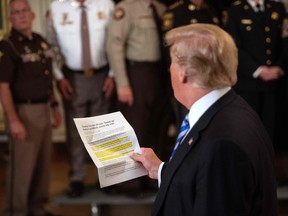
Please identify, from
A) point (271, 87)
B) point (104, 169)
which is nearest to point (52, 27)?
point (271, 87)

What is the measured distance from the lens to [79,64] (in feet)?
11.8

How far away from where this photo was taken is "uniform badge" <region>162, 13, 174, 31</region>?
3543 millimetres

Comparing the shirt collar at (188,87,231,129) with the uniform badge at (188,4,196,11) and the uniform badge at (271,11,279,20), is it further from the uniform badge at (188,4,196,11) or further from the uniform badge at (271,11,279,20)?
the uniform badge at (271,11,279,20)

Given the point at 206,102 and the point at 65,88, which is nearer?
the point at 206,102

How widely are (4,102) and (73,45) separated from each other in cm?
62

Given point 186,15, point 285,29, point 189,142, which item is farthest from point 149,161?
point 285,29

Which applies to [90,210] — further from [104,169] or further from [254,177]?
[254,177]

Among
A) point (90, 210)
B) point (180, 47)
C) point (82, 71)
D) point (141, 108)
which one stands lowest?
point (90, 210)

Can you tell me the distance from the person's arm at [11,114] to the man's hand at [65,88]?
40 cm

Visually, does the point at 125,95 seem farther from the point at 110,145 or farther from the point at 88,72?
the point at 110,145

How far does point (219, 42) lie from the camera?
141 cm

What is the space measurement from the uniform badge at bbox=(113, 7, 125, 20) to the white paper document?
1981mm

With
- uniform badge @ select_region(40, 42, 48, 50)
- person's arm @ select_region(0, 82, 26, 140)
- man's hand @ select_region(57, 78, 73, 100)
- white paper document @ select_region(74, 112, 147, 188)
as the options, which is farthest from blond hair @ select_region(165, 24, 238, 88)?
man's hand @ select_region(57, 78, 73, 100)

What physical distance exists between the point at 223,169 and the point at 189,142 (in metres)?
0.16
